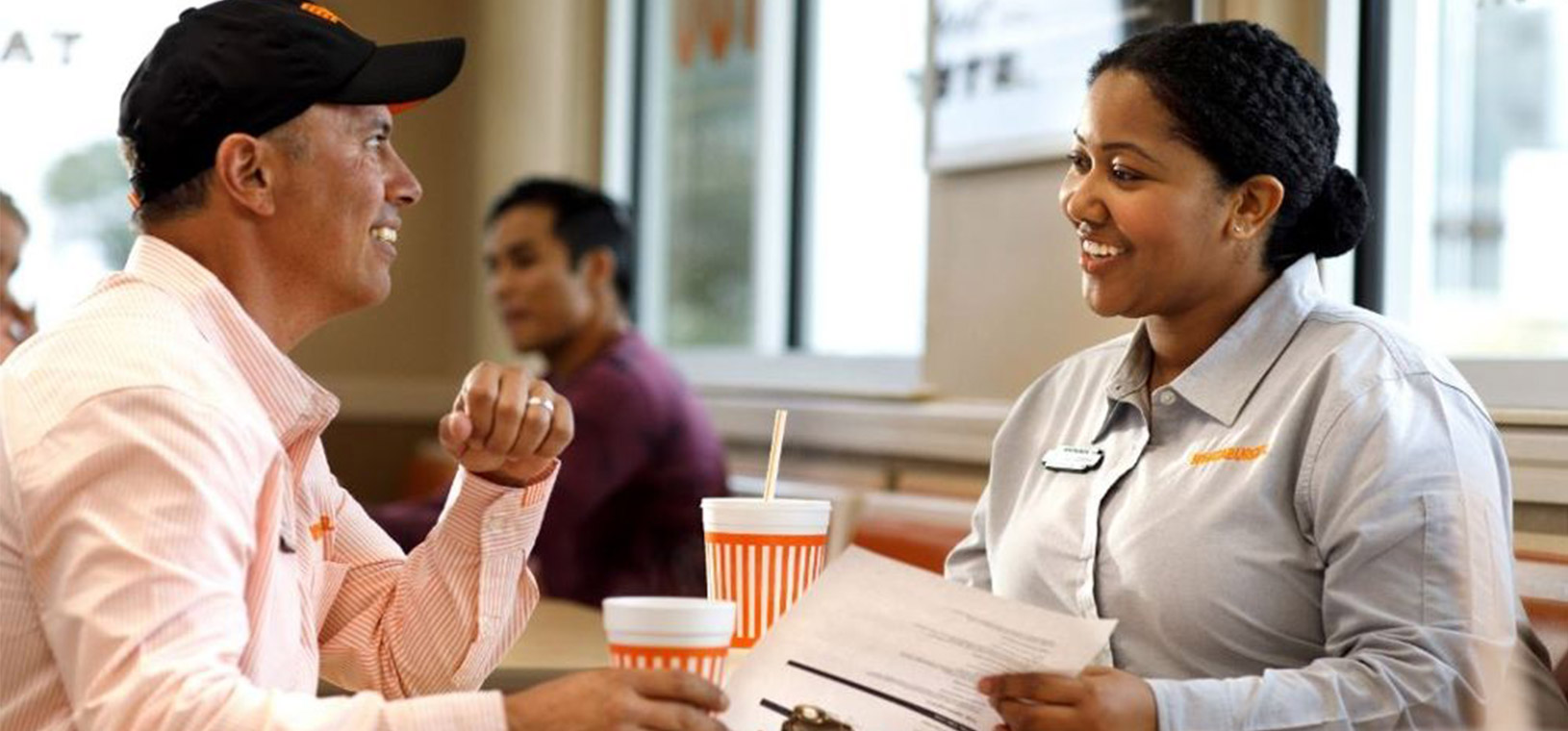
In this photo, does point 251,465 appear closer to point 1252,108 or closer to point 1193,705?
point 1193,705

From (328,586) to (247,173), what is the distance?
0.48 meters

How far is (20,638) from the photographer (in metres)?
1.52

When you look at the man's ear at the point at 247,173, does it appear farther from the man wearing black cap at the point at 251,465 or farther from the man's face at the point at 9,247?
the man's face at the point at 9,247

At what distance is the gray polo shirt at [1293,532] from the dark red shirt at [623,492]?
1943 mm

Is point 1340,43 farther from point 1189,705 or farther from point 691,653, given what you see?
point 691,653

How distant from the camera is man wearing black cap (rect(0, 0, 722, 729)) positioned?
1.38 meters

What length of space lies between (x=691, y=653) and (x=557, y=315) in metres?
3.19

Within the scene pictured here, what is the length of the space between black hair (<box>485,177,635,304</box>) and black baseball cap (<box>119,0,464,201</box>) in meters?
2.87

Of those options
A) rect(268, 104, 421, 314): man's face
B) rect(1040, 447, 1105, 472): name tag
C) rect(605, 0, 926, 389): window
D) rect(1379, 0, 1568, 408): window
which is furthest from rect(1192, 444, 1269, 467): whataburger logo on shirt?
rect(605, 0, 926, 389): window

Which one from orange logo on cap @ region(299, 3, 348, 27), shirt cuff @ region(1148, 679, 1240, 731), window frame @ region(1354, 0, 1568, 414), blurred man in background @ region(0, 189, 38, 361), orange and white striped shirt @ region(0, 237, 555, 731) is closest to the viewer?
orange and white striped shirt @ region(0, 237, 555, 731)

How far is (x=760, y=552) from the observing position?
1794 mm

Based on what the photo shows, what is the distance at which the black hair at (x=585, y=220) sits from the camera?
466 cm

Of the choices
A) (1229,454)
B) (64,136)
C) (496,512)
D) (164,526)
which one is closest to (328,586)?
(496,512)

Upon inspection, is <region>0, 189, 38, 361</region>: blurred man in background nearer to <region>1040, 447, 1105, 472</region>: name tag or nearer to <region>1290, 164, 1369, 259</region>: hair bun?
<region>1040, 447, 1105, 472</region>: name tag
